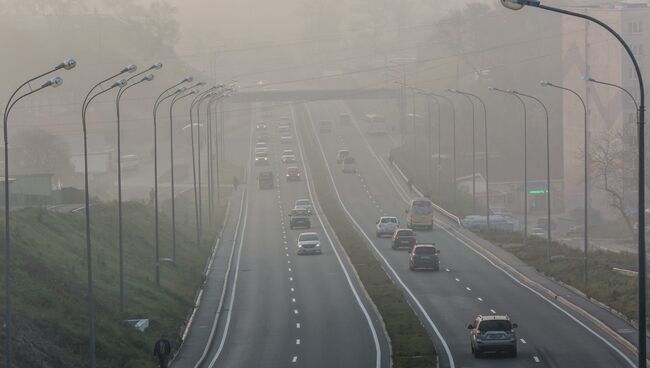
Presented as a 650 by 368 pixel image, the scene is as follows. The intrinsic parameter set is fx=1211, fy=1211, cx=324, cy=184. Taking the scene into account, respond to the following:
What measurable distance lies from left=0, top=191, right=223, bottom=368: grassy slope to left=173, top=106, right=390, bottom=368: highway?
168 centimetres

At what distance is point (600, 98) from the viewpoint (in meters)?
113

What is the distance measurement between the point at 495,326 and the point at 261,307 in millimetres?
17201

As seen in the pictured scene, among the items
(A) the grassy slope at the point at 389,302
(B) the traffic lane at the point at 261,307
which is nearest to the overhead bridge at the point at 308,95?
(A) the grassy slope at the point at 389,302

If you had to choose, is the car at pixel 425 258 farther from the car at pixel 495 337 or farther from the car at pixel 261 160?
the car at pixel 261 160

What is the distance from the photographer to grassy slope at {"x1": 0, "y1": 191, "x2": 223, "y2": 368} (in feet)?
119

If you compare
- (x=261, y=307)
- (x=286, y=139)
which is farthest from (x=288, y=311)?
(x=286, y=139)

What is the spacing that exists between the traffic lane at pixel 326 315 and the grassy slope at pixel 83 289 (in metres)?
4.93

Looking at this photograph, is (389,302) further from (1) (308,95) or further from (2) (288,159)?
(1) (308,95)

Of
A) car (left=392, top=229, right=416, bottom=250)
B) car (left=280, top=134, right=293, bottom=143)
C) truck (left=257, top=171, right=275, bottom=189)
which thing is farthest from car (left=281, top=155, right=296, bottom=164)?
car (left=392, top=229, right=416, bottom=250)

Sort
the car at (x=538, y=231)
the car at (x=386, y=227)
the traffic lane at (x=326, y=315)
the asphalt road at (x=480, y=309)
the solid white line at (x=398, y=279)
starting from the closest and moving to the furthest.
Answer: the asphalt road at (x=480, y=309) → the traffic lane at (x=326, y=315) → the solid white line at (x=398, y=279) → the car at (x=386, y=227) → the car at (x=538, y=231)

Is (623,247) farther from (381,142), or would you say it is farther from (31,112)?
(31,112)

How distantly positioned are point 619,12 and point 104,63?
109919mm

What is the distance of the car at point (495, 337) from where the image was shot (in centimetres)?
3706

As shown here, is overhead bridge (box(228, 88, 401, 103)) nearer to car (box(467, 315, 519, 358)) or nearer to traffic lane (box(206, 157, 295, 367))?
traffic lane (box(206, 157, 295, 367))
